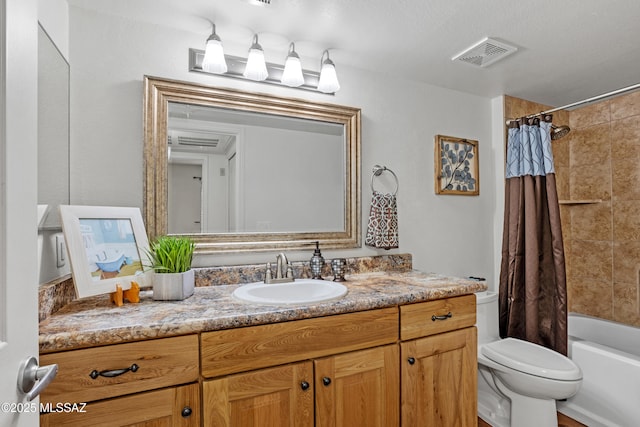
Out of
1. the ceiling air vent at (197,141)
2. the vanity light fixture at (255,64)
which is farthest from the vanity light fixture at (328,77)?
the ceiling air vent at (197,141)

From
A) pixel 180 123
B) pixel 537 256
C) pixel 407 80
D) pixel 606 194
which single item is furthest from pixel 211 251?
pixel 606 194

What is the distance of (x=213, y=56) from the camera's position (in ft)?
4.89

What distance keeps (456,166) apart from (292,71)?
1.34 m

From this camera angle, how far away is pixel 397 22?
1.52 meters

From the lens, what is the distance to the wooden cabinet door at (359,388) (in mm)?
1190

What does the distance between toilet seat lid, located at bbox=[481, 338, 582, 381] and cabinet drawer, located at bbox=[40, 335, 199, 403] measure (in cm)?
162

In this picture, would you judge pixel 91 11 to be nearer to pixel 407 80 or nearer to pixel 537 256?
pixel 407 80

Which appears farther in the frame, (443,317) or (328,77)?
(328,77)

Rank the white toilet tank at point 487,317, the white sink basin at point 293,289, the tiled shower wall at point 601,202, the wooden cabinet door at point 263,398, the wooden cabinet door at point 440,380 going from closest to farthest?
the wooden cabinet door at point 263,398, the wooden cabinet door at point 440,380, the white sink basin at point 293,289, the white toilet tank at point 487,317, the tiled shower wall at point 601,202

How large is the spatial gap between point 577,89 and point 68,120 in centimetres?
310

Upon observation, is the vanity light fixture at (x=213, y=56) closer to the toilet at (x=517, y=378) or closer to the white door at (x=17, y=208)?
the white door at (x=17, y=208)

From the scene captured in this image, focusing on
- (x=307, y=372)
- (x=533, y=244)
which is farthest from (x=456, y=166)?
(x=307, y=372)

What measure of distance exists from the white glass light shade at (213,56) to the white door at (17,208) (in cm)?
89

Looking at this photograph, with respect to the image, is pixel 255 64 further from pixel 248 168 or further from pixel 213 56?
pixel 248 168
